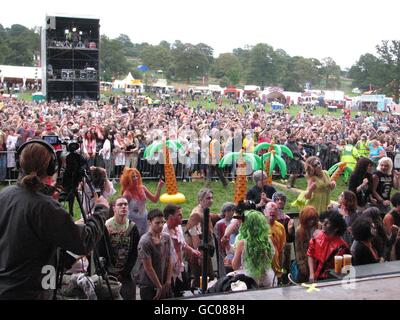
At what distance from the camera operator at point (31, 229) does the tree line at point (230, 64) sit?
2741 inches

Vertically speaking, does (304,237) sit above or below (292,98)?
below

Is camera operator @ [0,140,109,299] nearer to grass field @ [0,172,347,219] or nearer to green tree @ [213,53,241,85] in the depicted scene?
grass field @ [0,172,347,219]

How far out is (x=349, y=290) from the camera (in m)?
4.44

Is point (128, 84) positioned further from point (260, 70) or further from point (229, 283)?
point (229, 283)

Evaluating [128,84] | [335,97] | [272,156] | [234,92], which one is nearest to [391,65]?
[335,97]

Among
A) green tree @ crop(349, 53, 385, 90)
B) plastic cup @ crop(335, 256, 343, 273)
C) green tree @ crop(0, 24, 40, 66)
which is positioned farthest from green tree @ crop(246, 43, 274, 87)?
plastic cup @ crop(335, 256, 343, 273)

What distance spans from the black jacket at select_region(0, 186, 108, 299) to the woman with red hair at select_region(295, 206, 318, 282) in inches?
118

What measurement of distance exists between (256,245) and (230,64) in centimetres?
8993

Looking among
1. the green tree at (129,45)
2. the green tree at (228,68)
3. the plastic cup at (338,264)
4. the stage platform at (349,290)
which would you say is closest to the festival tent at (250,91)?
the green tree at (228,68)

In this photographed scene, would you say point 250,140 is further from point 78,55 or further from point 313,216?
point 78,55

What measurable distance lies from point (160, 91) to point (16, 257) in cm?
6451

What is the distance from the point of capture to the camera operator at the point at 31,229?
2.62 metres
